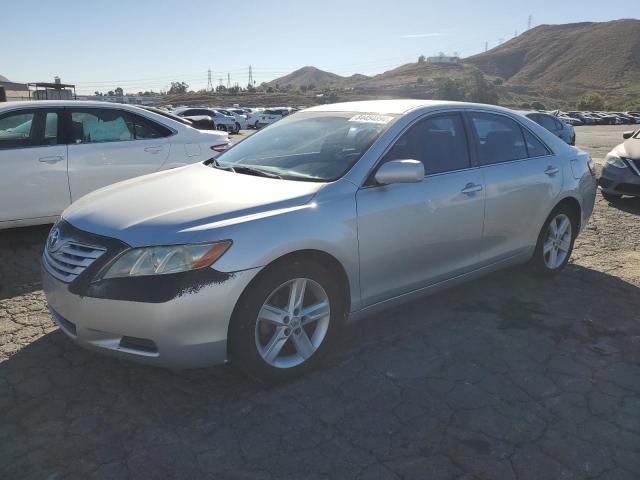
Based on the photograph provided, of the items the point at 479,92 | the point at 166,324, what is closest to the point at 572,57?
the point at 479,92

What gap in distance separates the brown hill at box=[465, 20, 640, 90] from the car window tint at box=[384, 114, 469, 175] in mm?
134543

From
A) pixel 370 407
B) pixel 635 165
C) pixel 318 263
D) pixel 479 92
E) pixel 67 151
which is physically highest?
pixel 479 92

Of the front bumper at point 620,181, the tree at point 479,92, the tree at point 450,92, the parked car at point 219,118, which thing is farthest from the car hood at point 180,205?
the tree at point 450,92

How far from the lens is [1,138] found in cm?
556

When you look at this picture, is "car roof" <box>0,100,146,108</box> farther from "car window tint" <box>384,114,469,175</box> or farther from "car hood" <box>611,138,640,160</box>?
"car hood" <box>611,138,640,160</box>

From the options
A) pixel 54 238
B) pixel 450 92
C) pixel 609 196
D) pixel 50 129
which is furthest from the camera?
pixel 450 92

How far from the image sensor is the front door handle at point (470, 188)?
395 cm

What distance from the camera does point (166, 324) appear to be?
107 inches

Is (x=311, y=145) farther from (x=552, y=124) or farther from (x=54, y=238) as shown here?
(x=552, y=124)

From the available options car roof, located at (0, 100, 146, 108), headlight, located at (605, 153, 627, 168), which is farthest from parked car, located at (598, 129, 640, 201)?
car roof, located at (0, 100, 146, 108)

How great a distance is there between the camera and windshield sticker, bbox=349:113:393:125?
3.79 m

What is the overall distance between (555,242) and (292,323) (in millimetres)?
2973

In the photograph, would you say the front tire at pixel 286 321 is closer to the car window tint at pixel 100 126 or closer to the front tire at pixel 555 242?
the front tire at pixel 555 242

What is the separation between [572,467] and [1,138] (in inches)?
223
